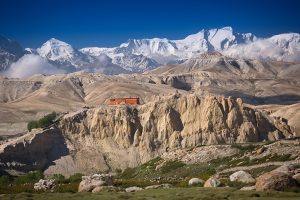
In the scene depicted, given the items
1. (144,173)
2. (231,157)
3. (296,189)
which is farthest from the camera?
(144,173)

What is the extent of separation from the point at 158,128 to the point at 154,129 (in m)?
1.02

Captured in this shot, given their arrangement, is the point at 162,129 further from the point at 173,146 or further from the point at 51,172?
the point at 51,172

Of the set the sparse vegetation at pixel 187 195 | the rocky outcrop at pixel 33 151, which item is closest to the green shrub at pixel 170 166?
the rocky outcrop at pixel 33 151

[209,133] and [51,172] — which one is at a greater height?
[209,133]

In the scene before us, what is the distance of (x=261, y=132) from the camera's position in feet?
374

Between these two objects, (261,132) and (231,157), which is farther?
(261,132)

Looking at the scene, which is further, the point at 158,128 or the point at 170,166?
the point at 158,128

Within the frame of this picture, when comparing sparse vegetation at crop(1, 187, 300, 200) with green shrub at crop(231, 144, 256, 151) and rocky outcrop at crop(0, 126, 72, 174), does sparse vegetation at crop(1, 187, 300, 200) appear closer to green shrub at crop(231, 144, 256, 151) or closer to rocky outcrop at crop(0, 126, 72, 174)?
green shrub at crop(231, 144, 256, 151)

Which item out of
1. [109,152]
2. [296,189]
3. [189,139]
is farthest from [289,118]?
[296,189]

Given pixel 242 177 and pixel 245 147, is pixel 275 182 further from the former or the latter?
pixel 245 147

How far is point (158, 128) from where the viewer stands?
11656cm

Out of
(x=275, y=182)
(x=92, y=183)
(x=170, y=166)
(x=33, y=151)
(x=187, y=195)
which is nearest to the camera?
(x=187, y=195)

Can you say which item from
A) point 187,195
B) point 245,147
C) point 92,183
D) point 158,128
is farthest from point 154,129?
point 187,195

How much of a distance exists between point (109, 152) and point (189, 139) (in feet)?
62.0
